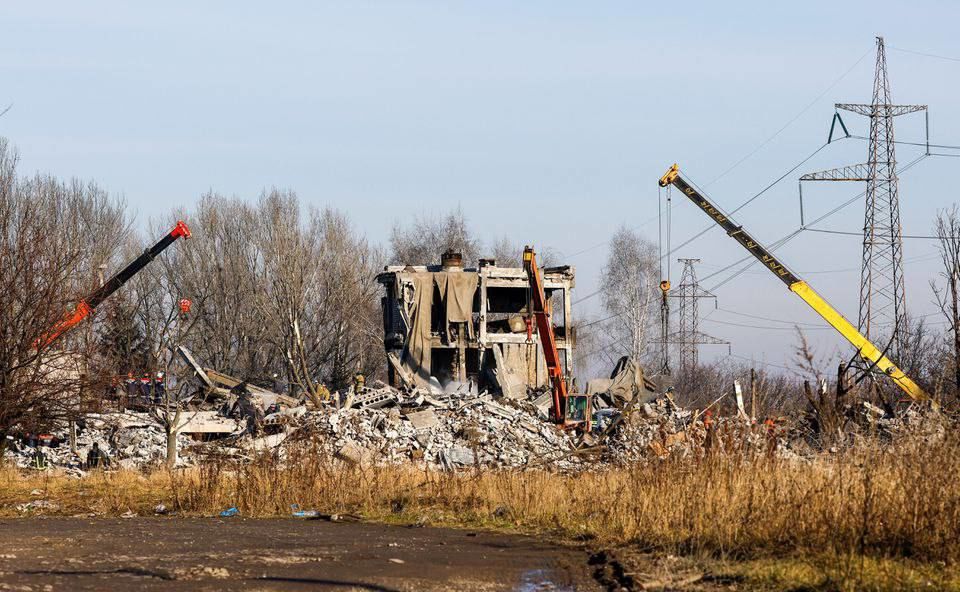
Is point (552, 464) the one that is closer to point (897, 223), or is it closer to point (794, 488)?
point (794, 488)

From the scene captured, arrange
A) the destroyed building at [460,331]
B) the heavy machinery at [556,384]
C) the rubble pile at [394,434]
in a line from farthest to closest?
the destroyed building at [460,331]
the heavy machinery at [556,384]
the rubble pile at [394,434]

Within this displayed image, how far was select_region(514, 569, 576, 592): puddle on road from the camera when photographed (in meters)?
9.49

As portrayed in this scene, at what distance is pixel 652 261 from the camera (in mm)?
77750

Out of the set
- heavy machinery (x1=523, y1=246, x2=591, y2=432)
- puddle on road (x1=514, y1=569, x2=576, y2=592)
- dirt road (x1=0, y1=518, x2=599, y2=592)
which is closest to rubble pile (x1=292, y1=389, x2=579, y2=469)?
heavy machinery (x1=523, y1=246, x2=591, y2=432)

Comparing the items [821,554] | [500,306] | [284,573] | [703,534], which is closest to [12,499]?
[284,573]

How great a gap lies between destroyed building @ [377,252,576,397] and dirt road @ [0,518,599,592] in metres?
24.3

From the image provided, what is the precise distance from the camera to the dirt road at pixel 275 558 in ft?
31.2

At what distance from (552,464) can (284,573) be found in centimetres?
1407

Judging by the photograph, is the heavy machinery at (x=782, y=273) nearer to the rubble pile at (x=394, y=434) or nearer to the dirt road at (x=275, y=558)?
the rubble pile at (x=394, y=434)

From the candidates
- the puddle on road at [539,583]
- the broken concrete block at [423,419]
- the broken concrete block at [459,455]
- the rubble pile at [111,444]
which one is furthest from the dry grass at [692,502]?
the broken concrete block at [423,419]

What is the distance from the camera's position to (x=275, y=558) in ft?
35.9

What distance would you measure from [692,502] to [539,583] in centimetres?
227

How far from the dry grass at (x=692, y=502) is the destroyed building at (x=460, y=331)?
69.2 ft

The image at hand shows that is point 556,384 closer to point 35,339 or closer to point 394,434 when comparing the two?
point 394,434
